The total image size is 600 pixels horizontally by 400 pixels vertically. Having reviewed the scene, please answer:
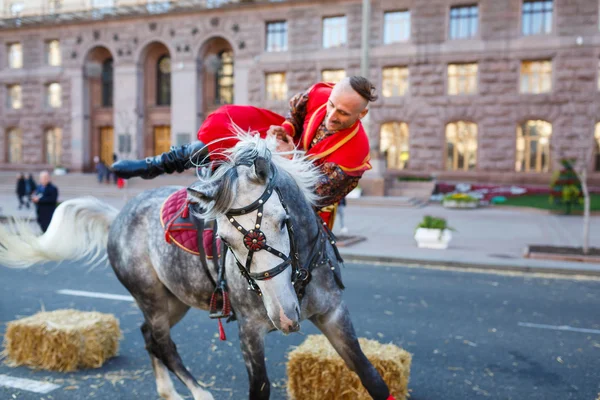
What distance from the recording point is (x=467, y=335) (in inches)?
271

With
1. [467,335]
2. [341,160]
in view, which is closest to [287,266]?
[341,160]

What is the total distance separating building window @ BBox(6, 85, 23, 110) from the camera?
45812 millimetres

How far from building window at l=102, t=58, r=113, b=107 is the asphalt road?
1518 inches

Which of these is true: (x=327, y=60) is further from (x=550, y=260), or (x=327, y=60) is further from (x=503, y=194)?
(x=550, y=260)

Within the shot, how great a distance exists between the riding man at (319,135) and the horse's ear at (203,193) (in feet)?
1.46

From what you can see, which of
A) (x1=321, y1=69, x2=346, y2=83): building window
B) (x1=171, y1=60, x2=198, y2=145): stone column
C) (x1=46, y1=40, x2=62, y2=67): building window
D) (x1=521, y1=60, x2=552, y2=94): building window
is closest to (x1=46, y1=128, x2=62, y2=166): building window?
(x1=46, y1=40, x2=62, y2=67): building window

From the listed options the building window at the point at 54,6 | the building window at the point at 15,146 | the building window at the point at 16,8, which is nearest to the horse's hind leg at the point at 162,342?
the building window at the point at 15,146

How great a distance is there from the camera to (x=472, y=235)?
56.0 feet

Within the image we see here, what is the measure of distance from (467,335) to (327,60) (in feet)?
104

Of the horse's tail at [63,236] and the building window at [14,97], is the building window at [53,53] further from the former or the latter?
the horse's tail at [63,236]

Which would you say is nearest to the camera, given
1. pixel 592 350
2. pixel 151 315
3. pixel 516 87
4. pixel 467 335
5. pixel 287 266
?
pixel 287 266

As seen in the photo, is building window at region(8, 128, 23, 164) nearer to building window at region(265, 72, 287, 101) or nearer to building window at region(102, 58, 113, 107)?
building window at region(102, 58, 113, 107)

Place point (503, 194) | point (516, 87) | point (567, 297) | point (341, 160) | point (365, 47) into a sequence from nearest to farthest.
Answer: point (341, 160) < point (567, 297) < point (365, 47) < point (503, 194) < point (516, 87)

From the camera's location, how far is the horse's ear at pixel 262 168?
9.05 ft
